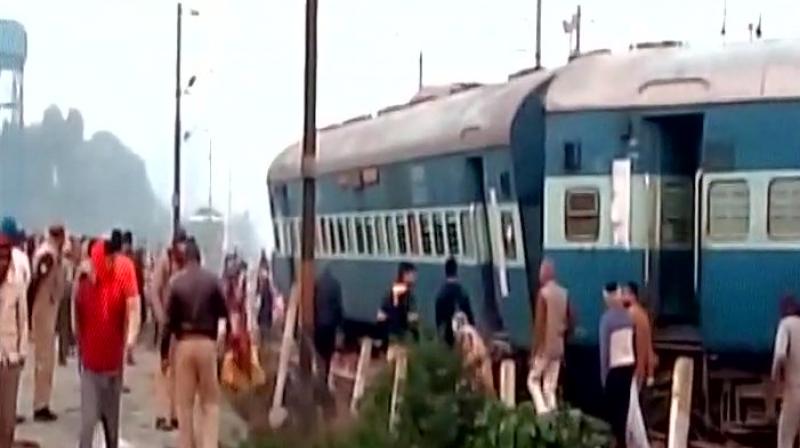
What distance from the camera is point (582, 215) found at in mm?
22125

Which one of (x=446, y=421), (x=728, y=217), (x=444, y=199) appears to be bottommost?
(x=446, y=421)

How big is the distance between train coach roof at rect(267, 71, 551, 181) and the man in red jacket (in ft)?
27.2

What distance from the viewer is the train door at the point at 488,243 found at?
23953mm

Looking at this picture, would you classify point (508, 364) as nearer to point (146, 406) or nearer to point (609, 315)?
point (609, 315)

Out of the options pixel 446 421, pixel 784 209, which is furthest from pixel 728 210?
pixel 446 421

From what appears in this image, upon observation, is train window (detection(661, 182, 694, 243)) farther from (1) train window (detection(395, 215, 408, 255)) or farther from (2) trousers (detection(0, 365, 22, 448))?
(2) trousers (detection(0, 365, 22, 448))

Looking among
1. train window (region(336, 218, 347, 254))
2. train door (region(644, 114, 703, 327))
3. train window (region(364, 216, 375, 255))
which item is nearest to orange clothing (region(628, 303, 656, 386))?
train door (region(644, 114, 703, 327))

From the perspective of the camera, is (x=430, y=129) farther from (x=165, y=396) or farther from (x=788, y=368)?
(x=788, y=368)

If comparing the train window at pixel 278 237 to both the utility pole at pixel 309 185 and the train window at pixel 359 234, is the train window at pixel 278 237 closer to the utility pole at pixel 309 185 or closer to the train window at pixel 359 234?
the train window at pixel 359 234

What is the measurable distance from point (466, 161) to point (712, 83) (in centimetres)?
455

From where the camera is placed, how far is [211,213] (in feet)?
171

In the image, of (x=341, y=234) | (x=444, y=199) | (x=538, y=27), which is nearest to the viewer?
(x=444, y=199)

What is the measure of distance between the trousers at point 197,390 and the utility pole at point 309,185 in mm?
3023

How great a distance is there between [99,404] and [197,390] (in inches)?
32.3
